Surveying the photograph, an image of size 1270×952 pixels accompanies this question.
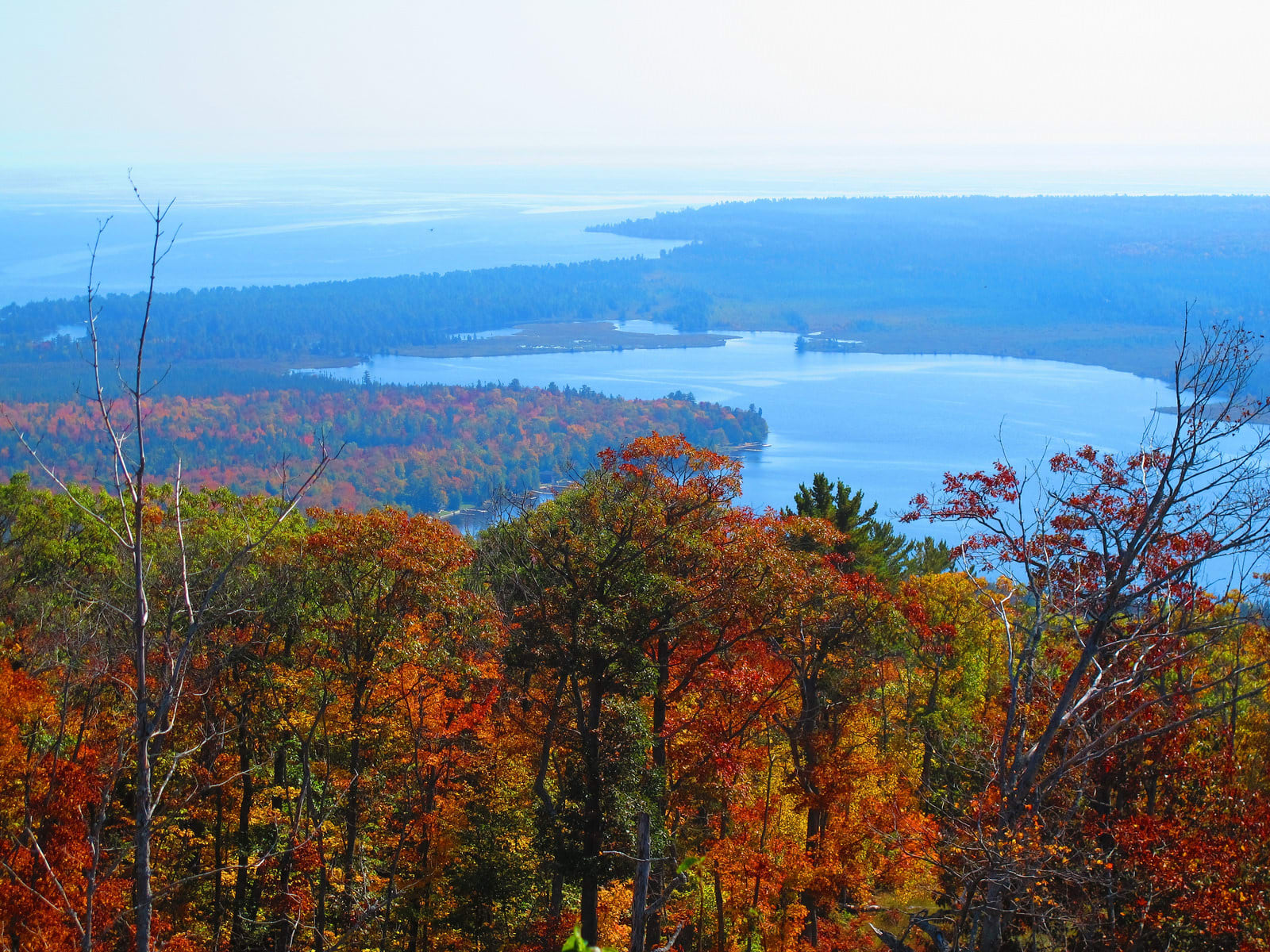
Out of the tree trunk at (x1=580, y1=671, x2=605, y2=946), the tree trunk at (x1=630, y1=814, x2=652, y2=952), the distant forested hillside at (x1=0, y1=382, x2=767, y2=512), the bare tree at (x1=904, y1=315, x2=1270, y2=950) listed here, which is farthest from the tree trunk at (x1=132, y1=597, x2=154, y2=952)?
the distant forested hillside at (x1=0, y1=382, x2=767, y2=512)

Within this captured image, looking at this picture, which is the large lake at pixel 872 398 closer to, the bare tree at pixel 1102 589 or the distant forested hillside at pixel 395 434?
the distant forested hillside at pixel 395 434

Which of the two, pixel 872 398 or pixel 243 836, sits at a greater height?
pixel 243 836

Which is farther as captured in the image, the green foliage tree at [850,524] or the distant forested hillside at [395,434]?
the distant forested hillside at [395,434]

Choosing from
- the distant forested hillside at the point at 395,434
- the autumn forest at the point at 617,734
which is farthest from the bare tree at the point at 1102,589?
the distant forested hillside at the point at 395,434

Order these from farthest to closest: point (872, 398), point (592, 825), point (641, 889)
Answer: point (872, 398) → point (592, 825) → point (641, 889)

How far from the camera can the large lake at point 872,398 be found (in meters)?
102

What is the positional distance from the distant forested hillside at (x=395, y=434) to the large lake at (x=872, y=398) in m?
13.0

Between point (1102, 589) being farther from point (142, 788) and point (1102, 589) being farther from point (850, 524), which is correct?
point (850, 524)

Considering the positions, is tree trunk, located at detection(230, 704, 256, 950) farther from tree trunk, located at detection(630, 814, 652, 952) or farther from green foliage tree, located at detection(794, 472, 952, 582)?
green foliage tree, located at detection(794, 472, 952, 582)

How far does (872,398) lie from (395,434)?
6932 cm

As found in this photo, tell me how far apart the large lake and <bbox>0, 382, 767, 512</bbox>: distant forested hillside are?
13.0 m

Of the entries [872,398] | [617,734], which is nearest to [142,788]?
[617,734]

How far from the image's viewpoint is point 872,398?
488 ft

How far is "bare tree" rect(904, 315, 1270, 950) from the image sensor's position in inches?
356
